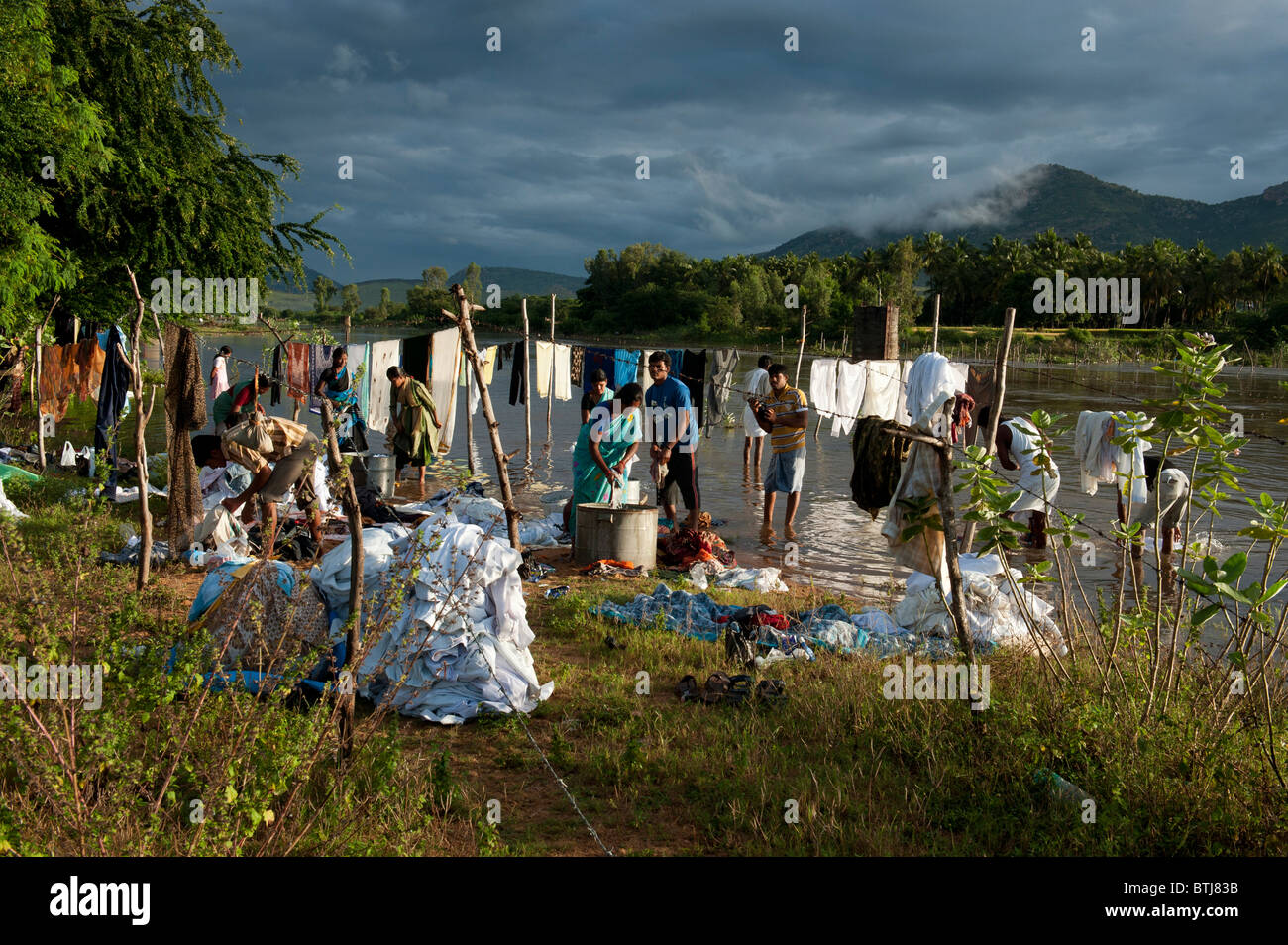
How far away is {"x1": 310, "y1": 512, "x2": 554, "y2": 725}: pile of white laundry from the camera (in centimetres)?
494

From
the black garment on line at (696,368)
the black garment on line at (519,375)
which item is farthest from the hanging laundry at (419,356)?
the black garment on line at (696,368)

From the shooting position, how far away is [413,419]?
456 inches

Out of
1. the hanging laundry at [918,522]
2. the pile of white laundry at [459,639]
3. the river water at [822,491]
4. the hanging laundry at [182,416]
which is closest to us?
the pile of white laundry at [459,639]

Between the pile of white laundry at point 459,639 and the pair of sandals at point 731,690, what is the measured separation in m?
0.82

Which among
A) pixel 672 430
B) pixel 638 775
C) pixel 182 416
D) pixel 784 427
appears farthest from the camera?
pixel 784 427

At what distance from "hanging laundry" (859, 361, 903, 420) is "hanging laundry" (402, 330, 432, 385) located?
6339 mm

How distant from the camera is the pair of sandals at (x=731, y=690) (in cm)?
514

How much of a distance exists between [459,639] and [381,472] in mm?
6891

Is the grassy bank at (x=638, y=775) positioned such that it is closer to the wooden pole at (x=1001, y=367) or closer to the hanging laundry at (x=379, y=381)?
the wooden pole at (x=1001, y=367)

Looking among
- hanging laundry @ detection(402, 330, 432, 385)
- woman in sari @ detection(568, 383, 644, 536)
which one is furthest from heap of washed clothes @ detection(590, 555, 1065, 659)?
hanging laundry @ detection(402, 330, 432, 385)

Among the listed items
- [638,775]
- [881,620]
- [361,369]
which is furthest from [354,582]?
[361,369]

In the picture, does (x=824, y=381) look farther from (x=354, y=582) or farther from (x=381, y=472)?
(x=354, y=582)

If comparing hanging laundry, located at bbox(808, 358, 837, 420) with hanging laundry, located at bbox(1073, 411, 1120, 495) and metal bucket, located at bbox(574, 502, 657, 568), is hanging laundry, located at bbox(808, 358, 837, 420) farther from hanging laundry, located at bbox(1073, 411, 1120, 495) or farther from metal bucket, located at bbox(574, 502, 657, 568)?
metal bucket, located at bbox(574, 502, 657, 568)
